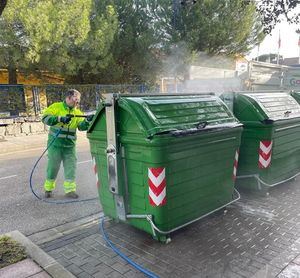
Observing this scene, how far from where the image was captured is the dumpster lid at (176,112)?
3166 mm

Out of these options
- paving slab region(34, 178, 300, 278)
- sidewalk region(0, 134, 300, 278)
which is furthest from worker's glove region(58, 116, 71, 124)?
paving slab region(34, 178, 300, 278)

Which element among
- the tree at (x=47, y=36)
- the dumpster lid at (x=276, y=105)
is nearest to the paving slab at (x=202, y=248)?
the dumpster lid at (x=276, y=105)

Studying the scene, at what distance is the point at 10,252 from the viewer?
300cm

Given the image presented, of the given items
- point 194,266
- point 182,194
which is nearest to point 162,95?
point 182,194

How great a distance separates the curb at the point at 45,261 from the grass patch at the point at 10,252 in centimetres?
5

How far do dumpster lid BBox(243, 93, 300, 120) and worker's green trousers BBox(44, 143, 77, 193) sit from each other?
2.81m

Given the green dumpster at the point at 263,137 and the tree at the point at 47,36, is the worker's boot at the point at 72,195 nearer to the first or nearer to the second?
the green dumpster at the point at 263,137

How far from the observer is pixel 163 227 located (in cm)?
331

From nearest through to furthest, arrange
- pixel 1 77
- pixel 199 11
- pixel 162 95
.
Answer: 1. pixel 162 95
2. pixel 1 77
3. pixel 199 11

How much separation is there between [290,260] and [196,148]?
1395mm

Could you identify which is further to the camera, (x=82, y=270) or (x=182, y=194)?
(x=182, y=194)

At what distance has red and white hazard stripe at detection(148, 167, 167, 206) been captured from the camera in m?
3.16

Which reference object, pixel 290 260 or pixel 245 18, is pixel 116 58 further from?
pixel 290 260

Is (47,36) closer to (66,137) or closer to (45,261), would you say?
(66,137)
